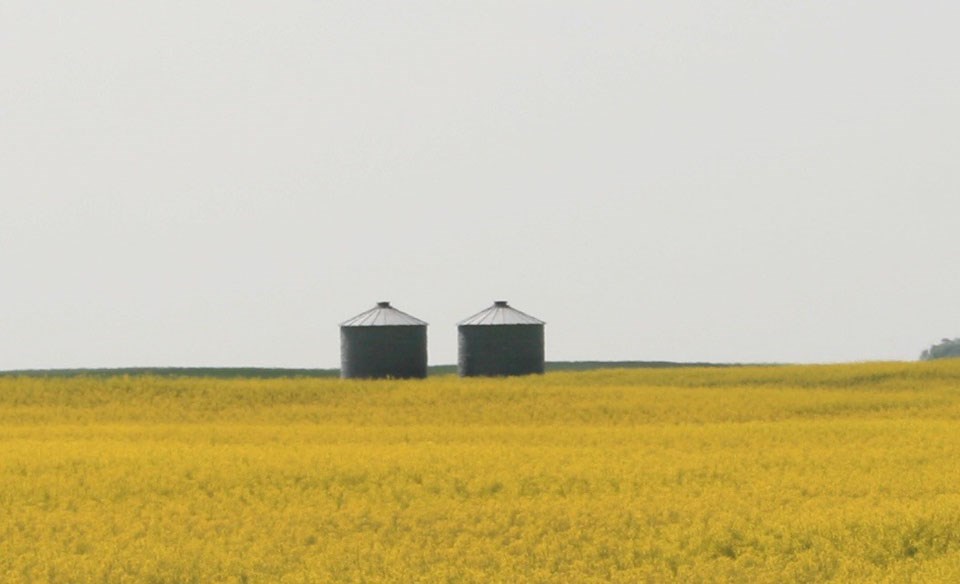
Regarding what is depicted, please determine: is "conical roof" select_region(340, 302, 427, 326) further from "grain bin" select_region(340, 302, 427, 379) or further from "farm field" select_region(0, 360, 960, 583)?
"farm field" select_region(0, 360, 960, 583)

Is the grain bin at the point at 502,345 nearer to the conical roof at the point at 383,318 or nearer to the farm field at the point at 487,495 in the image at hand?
the conical roof at the point at 383,318

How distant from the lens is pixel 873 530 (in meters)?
14.8

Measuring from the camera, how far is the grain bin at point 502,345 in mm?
48281

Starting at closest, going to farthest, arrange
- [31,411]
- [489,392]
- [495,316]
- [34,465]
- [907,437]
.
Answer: [34,465] < [907,437] < [31,411] < [489,392] < [495,316]

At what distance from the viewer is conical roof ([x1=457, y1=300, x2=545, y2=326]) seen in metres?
48.6

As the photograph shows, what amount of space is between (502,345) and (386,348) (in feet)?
13.5

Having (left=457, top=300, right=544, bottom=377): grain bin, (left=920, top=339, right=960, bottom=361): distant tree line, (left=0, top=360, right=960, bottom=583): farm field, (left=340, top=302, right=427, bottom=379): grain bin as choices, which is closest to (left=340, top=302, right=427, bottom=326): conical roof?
(left=340, top=302, right=427, bottom=379): grain bin

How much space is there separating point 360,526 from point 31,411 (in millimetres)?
22287

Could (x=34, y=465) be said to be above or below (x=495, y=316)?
below

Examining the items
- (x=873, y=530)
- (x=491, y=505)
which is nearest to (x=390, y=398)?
(x=491, y=505)

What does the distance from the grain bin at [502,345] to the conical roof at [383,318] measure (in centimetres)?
197

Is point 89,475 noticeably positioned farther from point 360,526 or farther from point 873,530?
point 873,530

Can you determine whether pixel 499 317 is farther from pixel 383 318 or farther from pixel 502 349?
pixel 383 318

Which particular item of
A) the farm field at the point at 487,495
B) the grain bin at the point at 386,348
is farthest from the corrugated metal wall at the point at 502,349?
the farm field at the point at 487,495
